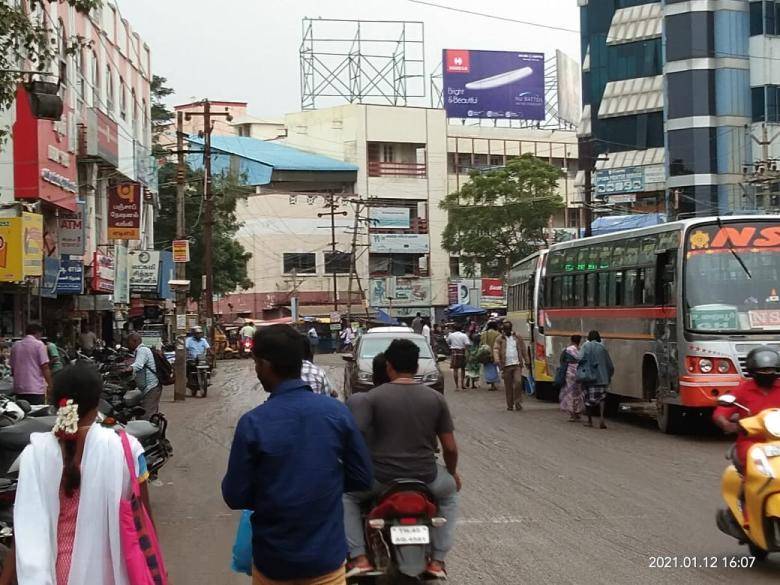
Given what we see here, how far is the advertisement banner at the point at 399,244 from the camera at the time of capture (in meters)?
75.2

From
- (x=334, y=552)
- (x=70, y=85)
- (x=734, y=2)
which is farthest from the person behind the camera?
(x=734, y=2)

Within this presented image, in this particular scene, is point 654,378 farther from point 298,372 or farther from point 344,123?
point 344,123

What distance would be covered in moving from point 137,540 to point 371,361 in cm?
1607

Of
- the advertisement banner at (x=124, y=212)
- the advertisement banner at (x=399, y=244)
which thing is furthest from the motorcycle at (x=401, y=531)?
the advertisement banner at (x=399, y=244)

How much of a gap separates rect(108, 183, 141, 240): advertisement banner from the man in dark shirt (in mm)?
30254

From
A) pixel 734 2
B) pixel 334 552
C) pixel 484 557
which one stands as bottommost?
pixel 484 557

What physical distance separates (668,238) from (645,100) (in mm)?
40870

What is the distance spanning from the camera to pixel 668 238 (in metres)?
18.6

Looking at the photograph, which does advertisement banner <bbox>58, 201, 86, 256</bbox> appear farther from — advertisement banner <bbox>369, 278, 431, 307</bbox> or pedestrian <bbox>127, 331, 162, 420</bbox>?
advertisement banner <bbox>369, 278, 431, 307</bbox>

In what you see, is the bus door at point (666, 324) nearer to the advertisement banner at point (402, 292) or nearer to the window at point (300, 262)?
→ the advertisement banner at point (402, 292)

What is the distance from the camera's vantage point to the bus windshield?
690 inches

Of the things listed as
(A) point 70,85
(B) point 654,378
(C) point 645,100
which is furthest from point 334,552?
(C) point 645,100

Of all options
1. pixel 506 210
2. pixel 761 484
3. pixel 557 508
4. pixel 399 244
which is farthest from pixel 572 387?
pixel 399 244

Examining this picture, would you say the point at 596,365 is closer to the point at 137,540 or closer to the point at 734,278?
the point at 734,278
